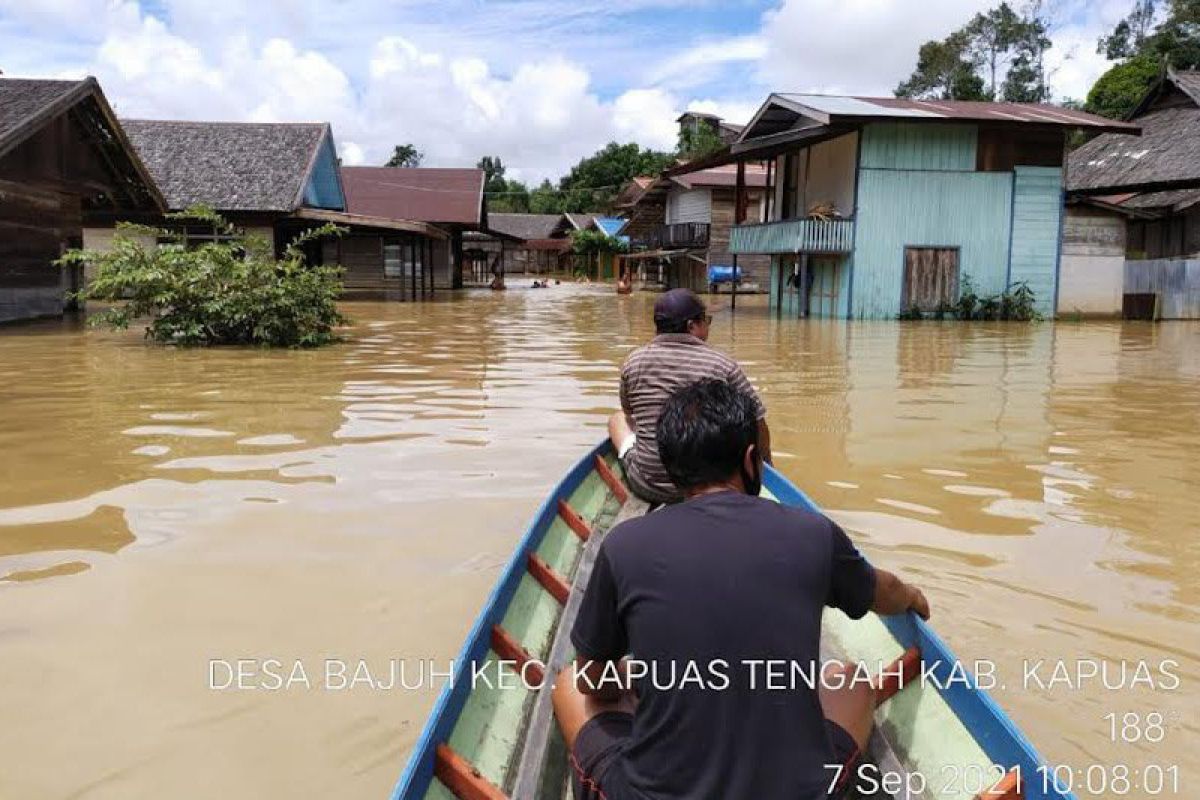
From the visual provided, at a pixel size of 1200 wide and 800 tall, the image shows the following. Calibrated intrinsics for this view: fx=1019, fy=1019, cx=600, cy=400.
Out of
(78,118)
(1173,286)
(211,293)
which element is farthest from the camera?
(1173,286)

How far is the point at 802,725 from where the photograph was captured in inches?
80.4

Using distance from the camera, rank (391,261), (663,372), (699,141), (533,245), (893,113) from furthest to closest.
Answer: (533,245) → (699,141) → (391,261) → (893,113) → (663,372)

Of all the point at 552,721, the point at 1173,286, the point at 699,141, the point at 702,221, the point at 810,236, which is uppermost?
the point at 699,141

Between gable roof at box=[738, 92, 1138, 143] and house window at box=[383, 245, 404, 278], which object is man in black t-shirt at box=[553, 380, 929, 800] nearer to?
gable roof at box=[738, 92, 1138, 143]

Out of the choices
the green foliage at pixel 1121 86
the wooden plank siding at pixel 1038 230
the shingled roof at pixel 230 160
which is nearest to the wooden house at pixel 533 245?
the shingled roof at pixel 230 160

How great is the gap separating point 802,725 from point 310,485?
4764 millimetres

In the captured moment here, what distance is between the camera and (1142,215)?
2506 centimetres

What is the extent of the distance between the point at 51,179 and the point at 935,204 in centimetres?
1736

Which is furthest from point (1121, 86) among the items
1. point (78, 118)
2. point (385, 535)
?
point (385, 535)

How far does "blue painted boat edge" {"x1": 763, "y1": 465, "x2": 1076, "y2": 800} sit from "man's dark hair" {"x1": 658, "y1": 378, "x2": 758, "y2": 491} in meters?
0.94

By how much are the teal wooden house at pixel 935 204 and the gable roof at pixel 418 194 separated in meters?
16.1

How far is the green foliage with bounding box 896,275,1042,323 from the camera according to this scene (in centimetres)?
2200

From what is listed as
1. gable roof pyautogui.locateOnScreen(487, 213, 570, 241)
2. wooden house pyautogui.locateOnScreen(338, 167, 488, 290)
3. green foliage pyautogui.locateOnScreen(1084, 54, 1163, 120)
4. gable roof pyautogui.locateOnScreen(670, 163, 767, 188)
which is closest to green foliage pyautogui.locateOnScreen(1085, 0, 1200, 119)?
green foliage pyautogui.locateOnScreen(1084, 54, 1163, 120)
